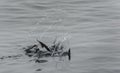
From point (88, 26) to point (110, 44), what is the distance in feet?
5.78

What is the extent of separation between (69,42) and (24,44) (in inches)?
45.6

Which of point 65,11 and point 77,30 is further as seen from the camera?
point 65,11

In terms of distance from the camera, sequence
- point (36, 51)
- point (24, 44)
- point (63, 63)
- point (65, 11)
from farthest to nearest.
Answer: point (65, 11) < point (24, 44) < point (36, 51) < point (63, 63)

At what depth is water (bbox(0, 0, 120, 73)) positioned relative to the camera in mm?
8930

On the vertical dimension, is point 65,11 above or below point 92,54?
above

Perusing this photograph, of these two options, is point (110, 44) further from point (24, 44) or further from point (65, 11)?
point (65, 11)

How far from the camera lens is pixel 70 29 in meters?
11.7

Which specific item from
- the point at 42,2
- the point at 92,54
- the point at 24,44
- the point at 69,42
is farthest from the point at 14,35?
the point at 42,2

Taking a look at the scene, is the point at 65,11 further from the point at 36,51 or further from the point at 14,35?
the point at 36,51

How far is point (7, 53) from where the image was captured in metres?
9.56

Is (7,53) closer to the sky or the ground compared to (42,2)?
closer to the ground

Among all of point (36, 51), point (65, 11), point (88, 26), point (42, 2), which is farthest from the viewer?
point (42, 2)

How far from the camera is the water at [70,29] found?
893cm

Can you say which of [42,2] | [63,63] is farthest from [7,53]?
[42,2]
